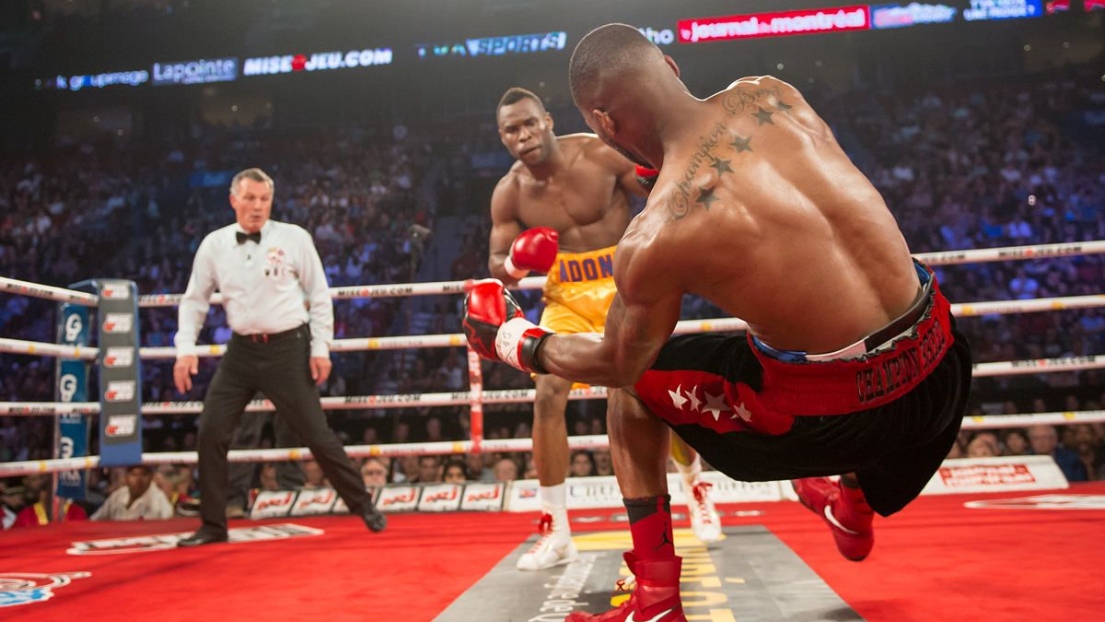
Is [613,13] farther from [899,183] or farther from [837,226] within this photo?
[837,226]

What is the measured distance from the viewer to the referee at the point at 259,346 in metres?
3.19

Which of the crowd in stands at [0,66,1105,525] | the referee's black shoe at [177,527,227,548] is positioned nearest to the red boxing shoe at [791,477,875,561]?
the referee's black shoe at [177,527,227,548]

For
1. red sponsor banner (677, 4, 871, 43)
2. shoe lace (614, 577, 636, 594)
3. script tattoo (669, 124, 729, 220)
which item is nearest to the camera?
script tattoo (669, 124, 729, 220)

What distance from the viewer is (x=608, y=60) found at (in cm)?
150

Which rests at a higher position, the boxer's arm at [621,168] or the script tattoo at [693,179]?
the boxer's arm at [621,168]

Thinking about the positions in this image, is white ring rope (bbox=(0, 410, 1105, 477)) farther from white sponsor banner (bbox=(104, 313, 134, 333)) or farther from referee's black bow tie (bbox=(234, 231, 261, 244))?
referee's black bow tie (bbox=(234, 231, 261, 244))

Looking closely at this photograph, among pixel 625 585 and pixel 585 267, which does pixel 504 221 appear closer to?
pixel 585 267

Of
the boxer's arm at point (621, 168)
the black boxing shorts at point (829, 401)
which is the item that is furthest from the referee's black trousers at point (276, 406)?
the black boxing shorts at point (829, 401)

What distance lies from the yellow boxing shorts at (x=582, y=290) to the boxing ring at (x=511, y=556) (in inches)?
27.6

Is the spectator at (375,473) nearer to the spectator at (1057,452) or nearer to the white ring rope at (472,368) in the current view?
the white ring rope at (472,368)

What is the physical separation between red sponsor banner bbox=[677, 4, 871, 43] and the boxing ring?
6.80 meters

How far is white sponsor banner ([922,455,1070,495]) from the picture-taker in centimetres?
352

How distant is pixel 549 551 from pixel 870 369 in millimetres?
1202

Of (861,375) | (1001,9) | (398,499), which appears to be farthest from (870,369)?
(1001,9)
